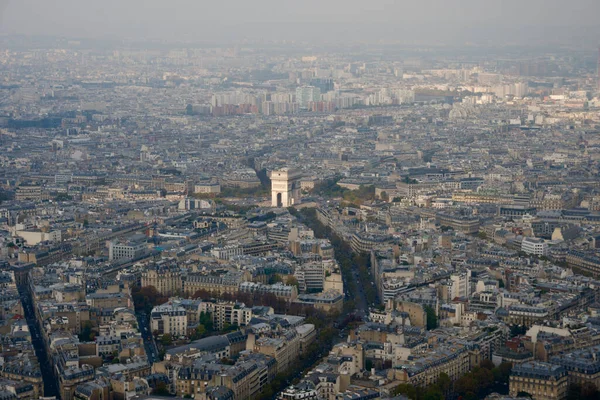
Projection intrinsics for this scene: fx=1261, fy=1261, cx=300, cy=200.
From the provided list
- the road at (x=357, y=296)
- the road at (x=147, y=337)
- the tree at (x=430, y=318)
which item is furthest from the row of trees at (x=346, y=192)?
the road at (x=147, y=337)

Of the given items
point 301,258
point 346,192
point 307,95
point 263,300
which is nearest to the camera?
point 263,300

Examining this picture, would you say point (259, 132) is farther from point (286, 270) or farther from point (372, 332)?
point (372, 332)

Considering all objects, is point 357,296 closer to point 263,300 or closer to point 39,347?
point 263,300

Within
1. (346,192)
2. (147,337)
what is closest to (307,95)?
(346,192)

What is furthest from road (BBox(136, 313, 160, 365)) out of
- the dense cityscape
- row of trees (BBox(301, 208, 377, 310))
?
row of trees (BBox(301, 208, 377, 310))

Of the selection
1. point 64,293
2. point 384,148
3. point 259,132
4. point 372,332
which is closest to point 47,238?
point 64,293

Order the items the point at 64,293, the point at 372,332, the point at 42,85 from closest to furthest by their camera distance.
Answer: the point at 372,332 → the point at 64,293 → the point at 42,85
